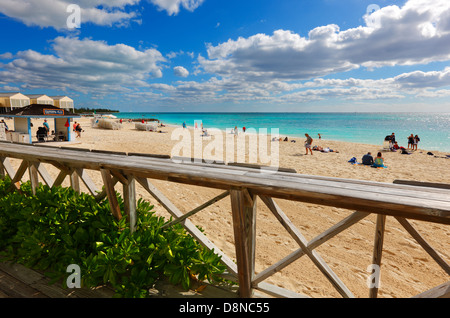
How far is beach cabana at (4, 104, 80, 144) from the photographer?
16.0 meters

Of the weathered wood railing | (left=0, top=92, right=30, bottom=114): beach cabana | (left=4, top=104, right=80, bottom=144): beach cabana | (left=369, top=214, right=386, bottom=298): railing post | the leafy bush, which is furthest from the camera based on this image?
(left=0, top=92, right=30, bottom=114): beach cabana

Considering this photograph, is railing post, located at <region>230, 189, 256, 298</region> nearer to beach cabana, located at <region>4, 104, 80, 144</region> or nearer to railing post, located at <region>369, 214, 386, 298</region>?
railing post, located at <region>369, 214, 386, 298</region>

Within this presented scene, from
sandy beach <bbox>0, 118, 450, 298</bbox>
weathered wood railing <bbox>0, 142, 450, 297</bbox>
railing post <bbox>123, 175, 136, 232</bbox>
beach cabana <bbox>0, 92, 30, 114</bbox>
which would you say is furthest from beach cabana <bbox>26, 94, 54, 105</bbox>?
railing post <bbox>123, 175, 136, 232</bbox>

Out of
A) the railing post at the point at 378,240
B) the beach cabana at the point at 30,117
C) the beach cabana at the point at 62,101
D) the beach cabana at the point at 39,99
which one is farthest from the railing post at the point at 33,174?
the beach cabana at the point at 62,101

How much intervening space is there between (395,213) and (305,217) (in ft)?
17.7

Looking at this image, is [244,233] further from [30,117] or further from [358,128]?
[358,128]

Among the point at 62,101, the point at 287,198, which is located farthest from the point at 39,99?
the point at 287,198

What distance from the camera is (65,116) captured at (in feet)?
58.5

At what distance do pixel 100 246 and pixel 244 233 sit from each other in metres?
2.02

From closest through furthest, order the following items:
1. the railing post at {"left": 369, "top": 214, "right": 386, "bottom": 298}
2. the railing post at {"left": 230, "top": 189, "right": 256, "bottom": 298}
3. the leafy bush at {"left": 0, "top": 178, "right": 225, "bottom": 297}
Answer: the railing post at {"left": 369, "top": 214, "right": 386, "bottom": 298} < the railing post at {"left": 230, "top": 189, "right": 256, "bottom": 298} < the leafy bush at {"left": 0, "top": 178, "right": 225, "bottom": 297}

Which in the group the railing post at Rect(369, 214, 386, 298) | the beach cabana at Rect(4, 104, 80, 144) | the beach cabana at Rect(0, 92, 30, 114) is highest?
the beach cabana at Rect(0, 92, 30, 114)

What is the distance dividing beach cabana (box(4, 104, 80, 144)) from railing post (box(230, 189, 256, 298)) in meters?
18.5

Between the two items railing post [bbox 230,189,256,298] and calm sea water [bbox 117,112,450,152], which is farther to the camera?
calm sea water [bbox 117,112,450,152]
